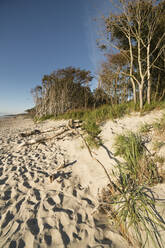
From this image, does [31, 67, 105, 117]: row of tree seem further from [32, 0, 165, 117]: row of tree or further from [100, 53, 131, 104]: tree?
[100, 53, 131, 104]: tree

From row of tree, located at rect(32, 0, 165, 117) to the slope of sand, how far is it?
415cm

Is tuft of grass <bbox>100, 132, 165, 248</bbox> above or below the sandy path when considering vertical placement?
above

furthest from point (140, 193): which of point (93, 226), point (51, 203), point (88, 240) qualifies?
point (51, 203)

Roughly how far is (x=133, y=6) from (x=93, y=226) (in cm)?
892

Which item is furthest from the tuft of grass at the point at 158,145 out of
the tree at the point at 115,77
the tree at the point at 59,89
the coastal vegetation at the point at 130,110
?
the tree at the point at 59,89

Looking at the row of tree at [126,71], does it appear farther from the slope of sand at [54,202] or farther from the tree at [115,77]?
the slope of sand at [54,202]

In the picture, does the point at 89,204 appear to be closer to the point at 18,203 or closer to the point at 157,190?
the point at 157,190

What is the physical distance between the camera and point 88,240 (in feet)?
3.78

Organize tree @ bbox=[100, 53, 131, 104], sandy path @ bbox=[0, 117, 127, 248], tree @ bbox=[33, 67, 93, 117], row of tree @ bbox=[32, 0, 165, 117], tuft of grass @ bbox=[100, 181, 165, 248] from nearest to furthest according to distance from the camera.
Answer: tuft of grass @ bbox=[100, 181, 165, 248], sandy path @ bbox=[0, 117, 127, 248], row of tree @ bbox=[32, 0, 165, 117], tree @ bbox=[100, 53, 131, 104], tree @ bbox=[33, 67, 93, 117]

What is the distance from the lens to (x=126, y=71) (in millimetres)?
10344

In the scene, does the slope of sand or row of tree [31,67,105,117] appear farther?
row of tree [31,67,105,117]

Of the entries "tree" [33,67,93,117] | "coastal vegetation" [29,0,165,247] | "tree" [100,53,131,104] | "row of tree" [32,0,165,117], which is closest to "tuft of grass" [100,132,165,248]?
"coastal vegetation" [29,0,165,247]

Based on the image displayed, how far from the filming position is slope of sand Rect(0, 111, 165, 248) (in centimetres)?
118

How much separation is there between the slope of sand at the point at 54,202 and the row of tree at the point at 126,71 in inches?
164
